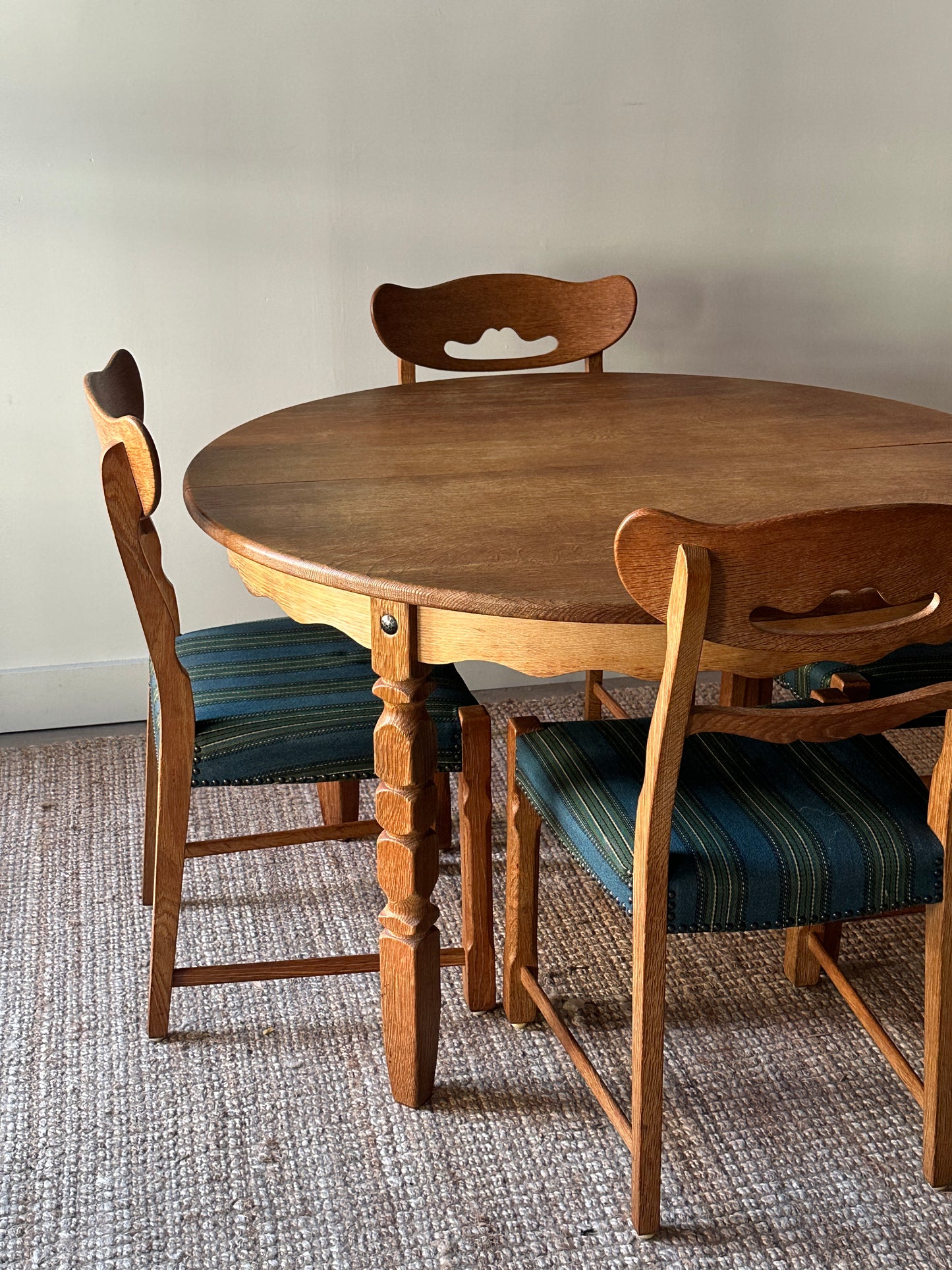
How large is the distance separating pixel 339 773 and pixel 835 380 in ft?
6.27

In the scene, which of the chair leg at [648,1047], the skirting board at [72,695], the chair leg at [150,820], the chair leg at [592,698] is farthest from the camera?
the skirting board at [72,695]

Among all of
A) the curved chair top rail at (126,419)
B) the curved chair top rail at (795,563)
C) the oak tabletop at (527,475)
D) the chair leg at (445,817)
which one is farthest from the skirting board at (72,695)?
the curved chair top rail at (795,563)

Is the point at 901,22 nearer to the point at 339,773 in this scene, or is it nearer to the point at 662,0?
the point at 662,0

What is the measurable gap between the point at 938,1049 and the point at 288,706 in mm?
964

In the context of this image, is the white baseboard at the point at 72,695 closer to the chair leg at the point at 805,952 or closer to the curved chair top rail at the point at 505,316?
the curved chair top rail at the point at 505,316

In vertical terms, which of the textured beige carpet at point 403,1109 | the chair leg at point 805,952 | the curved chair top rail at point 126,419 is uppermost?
the curved chair top rail at point 126,419

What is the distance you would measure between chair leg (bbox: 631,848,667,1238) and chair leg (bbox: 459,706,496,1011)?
1.17 ft

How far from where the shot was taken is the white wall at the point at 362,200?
2516 mm

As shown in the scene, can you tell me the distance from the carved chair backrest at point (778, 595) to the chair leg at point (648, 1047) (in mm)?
79

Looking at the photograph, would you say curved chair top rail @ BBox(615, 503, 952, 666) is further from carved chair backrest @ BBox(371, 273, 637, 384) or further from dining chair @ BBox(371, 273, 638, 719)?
carved chair backrest @ BBox(371, 273, 637, 384)

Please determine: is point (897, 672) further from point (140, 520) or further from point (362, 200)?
point (362, 200)

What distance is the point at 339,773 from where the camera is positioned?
66.2 inches

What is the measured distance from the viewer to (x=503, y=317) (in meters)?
2.52

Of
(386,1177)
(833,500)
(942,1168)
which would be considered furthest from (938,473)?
(386,1177)
